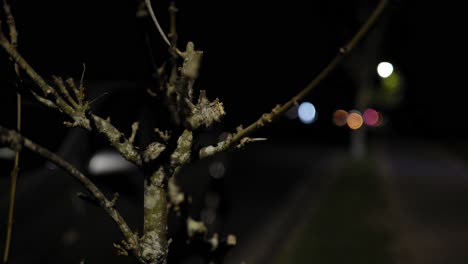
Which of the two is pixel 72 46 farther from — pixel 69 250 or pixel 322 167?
pixel 322 167

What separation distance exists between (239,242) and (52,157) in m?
6.12

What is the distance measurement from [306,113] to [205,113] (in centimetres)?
2689

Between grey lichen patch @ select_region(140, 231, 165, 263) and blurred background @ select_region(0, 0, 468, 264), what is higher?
blurred background @ select_region(0, 0, 468, 264)

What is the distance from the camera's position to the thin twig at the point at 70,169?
1.71 meters

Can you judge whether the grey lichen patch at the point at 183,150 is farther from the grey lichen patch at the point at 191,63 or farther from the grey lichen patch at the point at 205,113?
the grey lichen patch at the point at 191,63

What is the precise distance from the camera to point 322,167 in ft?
52.1

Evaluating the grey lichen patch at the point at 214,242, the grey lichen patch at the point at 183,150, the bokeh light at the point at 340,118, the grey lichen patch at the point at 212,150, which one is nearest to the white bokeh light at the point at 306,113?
the bokeh light at the point at 340,118

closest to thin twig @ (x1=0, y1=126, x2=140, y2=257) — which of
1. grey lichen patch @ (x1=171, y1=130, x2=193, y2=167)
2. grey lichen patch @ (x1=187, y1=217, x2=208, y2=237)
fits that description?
grey lichen patch @ (x1=171, y1=130, x2=193, y2=167)

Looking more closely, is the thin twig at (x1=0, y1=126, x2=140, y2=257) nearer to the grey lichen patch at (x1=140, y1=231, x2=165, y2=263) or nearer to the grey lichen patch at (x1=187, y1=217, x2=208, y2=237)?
the grey lichen patch at (x1=140, y1=231, x2=165, y2=263)

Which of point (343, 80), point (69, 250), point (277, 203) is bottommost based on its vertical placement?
point (69, 250)

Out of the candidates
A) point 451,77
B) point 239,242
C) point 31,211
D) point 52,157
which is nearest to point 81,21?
point 31,211

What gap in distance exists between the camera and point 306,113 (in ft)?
94.0

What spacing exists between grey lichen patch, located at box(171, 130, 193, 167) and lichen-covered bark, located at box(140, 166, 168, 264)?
0.26 ft

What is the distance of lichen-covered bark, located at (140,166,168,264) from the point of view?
6.72 feet
